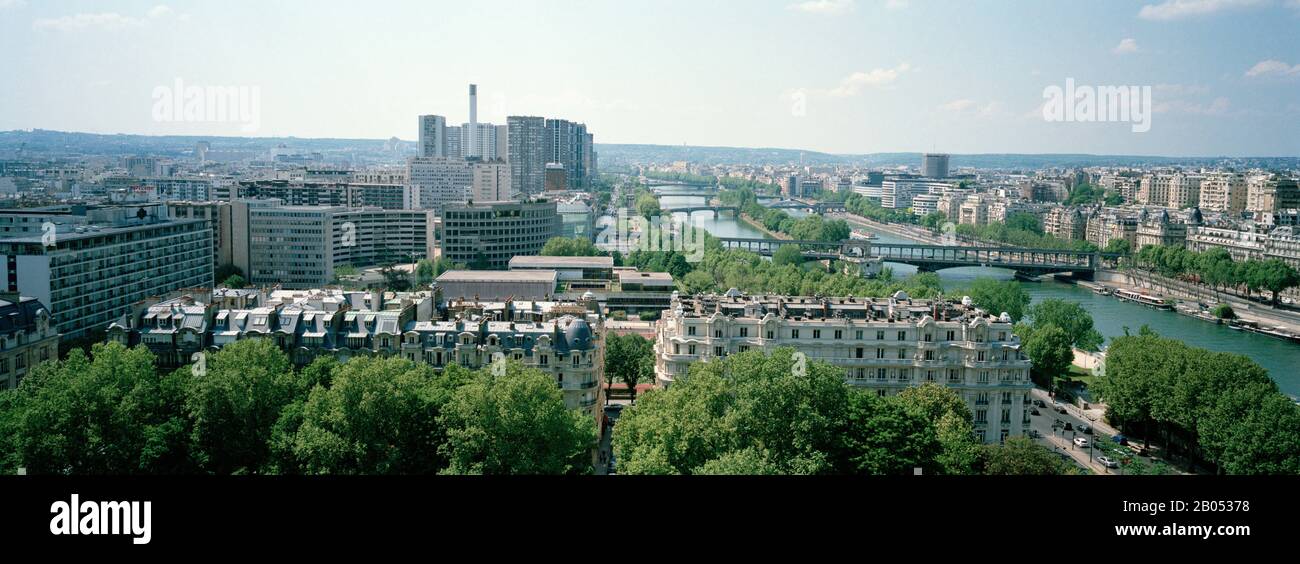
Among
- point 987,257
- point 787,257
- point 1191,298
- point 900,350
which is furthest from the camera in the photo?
point 987,257

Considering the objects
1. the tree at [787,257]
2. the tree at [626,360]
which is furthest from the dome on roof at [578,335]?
the tree at [787,257]

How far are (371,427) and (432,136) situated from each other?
4926 centimetres

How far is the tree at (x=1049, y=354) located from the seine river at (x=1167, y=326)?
3.26 meters

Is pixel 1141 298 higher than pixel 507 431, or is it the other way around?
pixel 507 431

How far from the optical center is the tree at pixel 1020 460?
351 inches

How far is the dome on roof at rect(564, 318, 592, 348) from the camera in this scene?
10.6m

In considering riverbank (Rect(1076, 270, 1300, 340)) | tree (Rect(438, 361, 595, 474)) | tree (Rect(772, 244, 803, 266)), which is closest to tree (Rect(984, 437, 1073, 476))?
tree (Rect(438, 361, 595, 474))

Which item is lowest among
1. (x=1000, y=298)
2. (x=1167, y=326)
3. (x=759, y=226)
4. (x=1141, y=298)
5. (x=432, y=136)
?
Answer: (x=1167, y=326)

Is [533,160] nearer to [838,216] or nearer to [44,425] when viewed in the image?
[838,216]

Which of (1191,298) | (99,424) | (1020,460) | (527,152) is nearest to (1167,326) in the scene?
(1191,298)

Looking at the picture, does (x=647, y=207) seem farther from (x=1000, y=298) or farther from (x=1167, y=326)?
(x=1167, y=326)

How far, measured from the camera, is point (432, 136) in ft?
183

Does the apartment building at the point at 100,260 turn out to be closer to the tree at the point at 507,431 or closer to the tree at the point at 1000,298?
the tree at the point at 507,431
